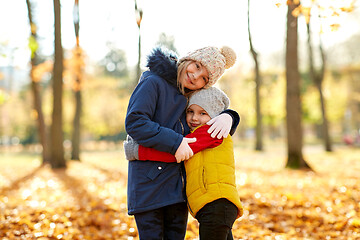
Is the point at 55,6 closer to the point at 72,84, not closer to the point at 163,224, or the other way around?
the point at 72,84

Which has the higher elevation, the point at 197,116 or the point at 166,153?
the point at 197,116

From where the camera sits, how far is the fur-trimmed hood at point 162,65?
2.53m

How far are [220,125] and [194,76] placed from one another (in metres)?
0.39

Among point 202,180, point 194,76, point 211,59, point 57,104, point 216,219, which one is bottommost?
point 57,104

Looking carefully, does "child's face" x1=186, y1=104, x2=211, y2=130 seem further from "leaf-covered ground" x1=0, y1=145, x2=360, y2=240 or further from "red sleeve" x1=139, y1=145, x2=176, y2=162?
"leaf-covered ground" x1=0, y1=145, x2=360, y2=240

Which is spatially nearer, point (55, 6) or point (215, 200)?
point (215, 200)

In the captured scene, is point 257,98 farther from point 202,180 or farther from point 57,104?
point 202,180

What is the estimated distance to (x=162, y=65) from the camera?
8.30 feet

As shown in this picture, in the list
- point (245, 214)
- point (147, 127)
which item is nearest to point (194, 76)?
point (147, 127)

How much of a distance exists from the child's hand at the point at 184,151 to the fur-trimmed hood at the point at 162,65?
0.45 metres

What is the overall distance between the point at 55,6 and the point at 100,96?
2637 centimetres

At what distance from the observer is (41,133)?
51.4ft

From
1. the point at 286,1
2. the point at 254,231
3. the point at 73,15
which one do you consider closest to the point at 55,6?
the point at 73,15

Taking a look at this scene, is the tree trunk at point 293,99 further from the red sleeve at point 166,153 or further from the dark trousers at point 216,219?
the dark trousers at point 216,219
